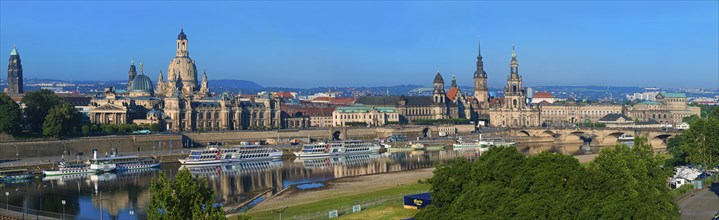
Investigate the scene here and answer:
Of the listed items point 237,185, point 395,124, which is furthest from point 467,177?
point 395,124

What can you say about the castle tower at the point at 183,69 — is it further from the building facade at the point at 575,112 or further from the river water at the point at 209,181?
the building facade at the point at 575,112

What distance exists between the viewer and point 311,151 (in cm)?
10075

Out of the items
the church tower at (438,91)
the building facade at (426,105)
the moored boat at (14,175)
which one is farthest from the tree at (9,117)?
the church tower at (438,91)

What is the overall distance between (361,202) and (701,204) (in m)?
18.5

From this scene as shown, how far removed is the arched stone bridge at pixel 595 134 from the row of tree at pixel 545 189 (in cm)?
7097

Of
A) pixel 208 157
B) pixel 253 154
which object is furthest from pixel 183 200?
pixel 253 154

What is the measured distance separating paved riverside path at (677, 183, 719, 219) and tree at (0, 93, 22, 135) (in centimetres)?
6321

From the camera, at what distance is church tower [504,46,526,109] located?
159375 millimetres

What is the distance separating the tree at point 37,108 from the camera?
9638 cm

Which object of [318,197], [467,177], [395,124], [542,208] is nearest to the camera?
[542,208]

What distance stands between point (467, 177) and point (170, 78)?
116 m

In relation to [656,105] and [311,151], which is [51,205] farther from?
[656,105]

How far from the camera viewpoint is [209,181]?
235 feet

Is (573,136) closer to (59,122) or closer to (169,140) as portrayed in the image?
(169,140)
